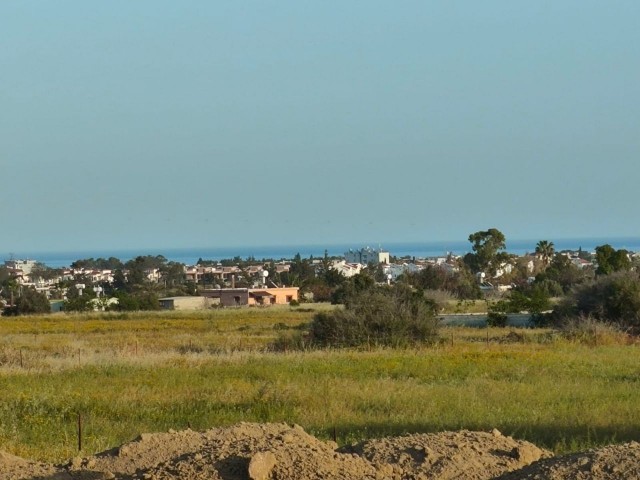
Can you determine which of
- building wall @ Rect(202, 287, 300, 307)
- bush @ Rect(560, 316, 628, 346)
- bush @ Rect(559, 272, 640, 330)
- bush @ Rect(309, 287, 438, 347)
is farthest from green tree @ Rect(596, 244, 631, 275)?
bush @ Rect(309, 287, 438, 347)

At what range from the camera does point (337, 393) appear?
19188 millimetres

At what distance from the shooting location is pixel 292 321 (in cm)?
5719

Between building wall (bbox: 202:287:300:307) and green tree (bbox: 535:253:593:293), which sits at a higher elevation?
green tree (bbox: 535:253:593:293)

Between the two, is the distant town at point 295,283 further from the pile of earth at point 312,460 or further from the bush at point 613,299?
the pile of earth at point 312,460

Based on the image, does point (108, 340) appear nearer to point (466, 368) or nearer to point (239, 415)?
point (466, 368)

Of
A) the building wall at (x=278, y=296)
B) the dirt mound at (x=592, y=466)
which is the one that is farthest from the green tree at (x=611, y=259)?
the dirt mound at (x=592, y=466)

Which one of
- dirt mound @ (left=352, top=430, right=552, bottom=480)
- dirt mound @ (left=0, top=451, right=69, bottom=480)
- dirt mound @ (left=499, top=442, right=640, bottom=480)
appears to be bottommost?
dirt mound @ (left=0, top=451, right=69, bottom=480)

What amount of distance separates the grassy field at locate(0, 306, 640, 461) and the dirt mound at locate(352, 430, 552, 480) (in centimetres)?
458

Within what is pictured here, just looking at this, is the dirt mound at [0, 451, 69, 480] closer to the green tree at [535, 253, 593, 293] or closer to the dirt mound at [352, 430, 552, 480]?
the dirt mound at [352, 430, 552, 480]

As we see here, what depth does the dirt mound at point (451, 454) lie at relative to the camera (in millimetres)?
7570

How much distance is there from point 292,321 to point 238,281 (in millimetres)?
81837

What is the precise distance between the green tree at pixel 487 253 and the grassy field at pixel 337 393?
230 feet

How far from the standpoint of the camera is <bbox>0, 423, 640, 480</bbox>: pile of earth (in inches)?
263

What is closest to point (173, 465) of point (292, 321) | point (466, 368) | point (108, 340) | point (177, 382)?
point (177, 382)
